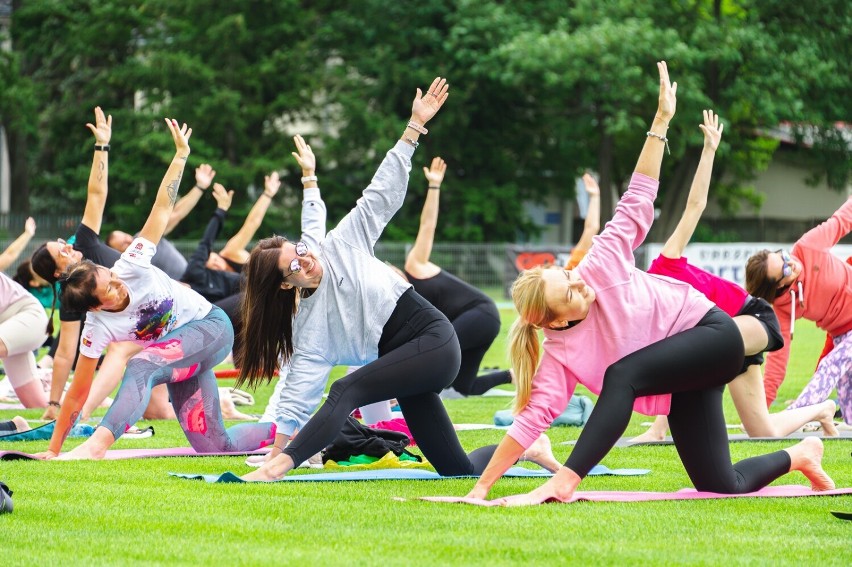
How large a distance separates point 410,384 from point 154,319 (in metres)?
2.05

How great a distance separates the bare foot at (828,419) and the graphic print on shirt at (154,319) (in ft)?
13.4

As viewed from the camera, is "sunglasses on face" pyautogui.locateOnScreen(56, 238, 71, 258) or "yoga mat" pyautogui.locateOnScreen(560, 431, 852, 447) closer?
"yoga mat" pyautogui.locateOnScreen(560, 431, 852, 447)

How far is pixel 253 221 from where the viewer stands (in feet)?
40.3

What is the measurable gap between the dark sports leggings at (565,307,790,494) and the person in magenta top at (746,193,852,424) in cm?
277

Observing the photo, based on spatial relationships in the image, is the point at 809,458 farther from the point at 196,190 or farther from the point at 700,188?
the point at 196,190

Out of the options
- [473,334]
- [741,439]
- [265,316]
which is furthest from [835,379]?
[265,316]

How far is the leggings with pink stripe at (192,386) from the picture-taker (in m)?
7.83

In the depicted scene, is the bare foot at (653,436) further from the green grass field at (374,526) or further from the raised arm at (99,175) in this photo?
the raised arm at (99,175)

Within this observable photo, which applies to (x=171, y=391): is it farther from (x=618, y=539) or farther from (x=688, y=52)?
(x=688, y=52)

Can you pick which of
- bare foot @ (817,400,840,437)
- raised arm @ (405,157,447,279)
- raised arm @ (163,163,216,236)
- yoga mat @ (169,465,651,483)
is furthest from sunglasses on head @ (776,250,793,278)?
raised arm @ (163,163,216,236)

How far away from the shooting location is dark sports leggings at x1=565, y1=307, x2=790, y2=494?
5.76 meters

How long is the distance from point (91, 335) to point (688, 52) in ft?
91.3

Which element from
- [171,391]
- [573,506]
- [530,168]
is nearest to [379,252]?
[530,168]

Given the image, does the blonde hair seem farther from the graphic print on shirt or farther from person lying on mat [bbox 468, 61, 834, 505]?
the graphic print on shirt
